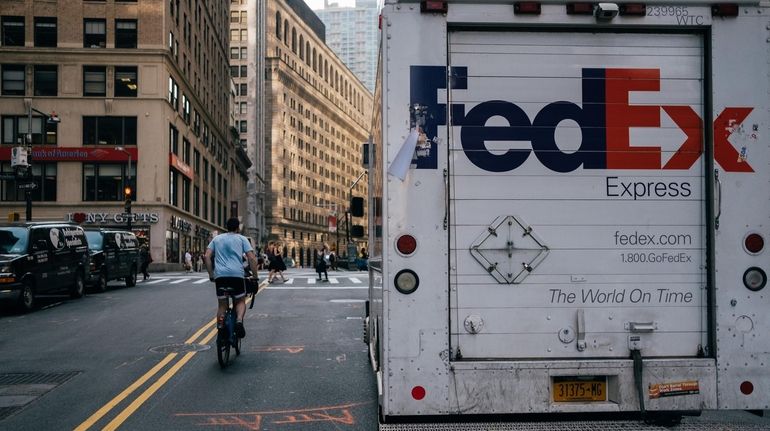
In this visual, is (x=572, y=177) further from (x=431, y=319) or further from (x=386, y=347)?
(x=386, y=347)

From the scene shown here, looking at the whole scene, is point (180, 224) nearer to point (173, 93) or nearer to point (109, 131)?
point (109, 131)

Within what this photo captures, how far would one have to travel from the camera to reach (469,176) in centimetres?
478

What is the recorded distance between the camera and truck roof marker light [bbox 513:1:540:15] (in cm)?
473

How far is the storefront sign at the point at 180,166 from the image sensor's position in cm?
4968

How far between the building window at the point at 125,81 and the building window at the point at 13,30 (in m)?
6.56

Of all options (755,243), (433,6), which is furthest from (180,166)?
(755,243)

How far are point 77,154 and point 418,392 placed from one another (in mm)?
47218

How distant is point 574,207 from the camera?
4832 millimetres

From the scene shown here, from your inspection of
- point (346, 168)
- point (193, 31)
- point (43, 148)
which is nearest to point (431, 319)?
point (43, 148)

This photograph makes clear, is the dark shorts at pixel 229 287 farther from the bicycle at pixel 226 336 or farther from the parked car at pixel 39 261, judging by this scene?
the parked car at pixel 39 261

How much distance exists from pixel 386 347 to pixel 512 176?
142cm

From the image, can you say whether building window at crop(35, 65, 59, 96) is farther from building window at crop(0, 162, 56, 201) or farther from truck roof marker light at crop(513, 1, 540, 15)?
truck roof marker light at crop(513, 1, 540, 15)

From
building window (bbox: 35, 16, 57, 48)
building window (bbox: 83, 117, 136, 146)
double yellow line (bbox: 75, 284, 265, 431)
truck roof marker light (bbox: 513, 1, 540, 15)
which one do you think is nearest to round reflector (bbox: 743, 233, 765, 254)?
truck roof marker light (bbox: 513, 1, 540, 15)

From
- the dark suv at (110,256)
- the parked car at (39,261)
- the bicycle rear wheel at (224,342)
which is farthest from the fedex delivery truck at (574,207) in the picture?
the dark suv at (110,256)
